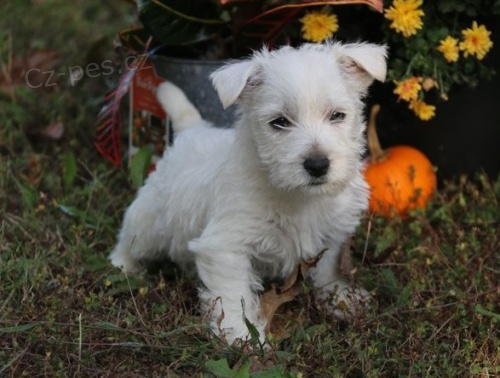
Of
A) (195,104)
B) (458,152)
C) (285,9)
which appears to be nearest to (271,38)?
(285,9)

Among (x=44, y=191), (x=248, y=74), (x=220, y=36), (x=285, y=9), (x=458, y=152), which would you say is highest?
(x=248, y=74)

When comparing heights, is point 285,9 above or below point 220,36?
above

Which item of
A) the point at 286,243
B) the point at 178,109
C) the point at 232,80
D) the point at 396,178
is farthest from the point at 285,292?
the point at 396,178

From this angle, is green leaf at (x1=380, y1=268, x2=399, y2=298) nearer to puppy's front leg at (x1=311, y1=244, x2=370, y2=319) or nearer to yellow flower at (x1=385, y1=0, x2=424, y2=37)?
puppy's front leg at (x1=311, y1=244, x2=370, y2=319)

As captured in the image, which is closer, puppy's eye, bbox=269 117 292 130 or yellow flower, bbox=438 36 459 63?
puppy's eye, bbox=269 117 292 130

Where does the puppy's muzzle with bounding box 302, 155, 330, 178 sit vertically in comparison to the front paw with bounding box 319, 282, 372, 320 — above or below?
above

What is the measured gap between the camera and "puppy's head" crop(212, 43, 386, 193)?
317cm

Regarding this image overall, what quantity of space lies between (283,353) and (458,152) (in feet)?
7.42

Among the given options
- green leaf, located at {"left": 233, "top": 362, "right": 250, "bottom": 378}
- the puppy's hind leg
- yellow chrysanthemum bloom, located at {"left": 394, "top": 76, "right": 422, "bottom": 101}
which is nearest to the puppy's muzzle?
green leaf, located at {"left": 233, "top": 362, "right": 250, "bottom": 378}

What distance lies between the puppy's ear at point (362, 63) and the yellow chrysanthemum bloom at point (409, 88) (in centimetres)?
95

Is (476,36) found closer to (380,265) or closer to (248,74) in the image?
(380,265)

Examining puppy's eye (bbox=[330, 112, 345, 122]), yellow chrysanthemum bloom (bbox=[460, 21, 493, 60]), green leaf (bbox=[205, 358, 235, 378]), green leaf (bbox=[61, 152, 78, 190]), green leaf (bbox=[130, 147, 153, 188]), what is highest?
puppy's eye (bbox=[330, 112, 345, 122])

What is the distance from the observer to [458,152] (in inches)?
194

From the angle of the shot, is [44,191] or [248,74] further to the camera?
[44,191]
